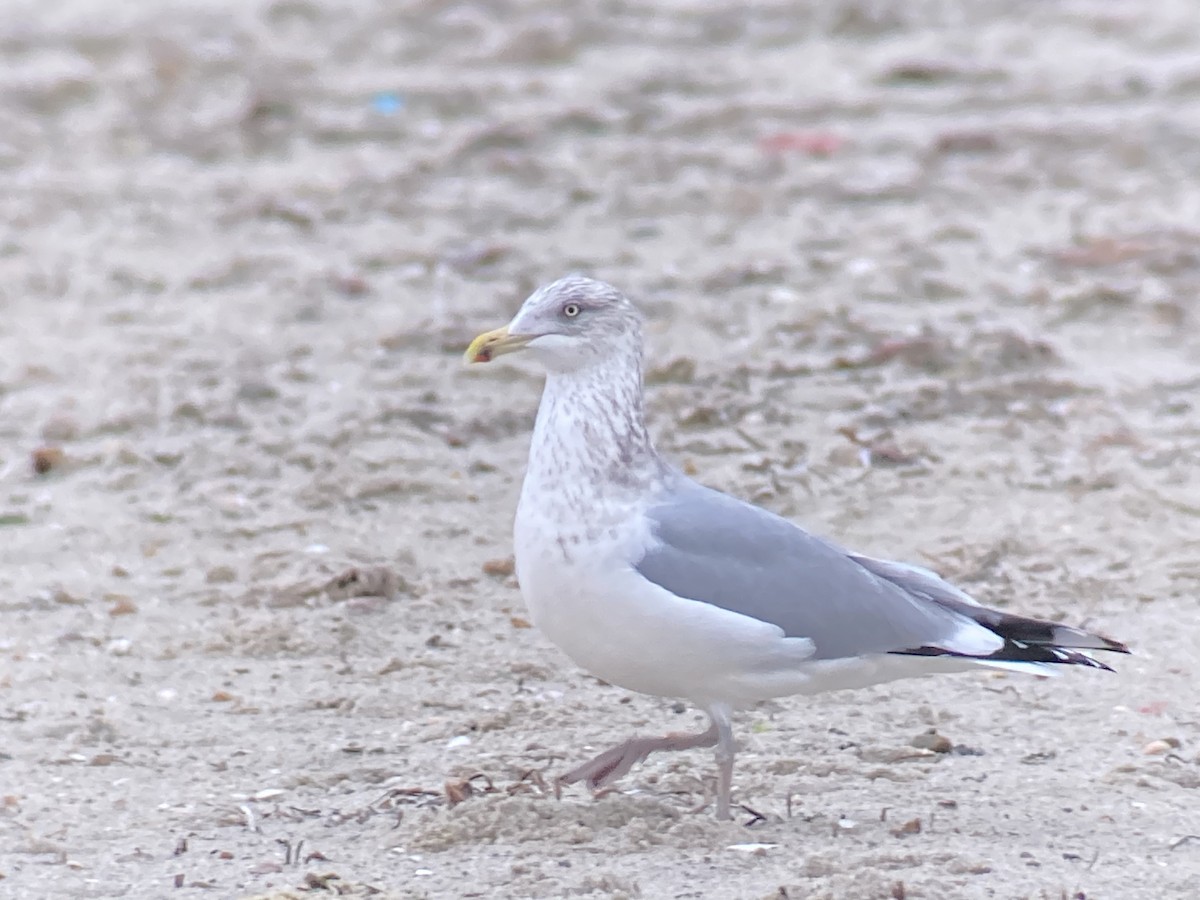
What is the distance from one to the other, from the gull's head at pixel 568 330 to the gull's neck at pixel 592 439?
3cm

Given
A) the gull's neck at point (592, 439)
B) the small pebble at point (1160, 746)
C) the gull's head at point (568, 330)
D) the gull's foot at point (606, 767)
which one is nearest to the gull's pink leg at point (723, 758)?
the gull's foot at point (606, 767)

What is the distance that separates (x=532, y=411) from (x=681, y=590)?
113 inches

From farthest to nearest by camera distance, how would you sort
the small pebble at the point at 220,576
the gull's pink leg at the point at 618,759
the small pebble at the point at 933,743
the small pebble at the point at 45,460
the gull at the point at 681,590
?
the small pebble at the point at 45,460 < the small pebble at the point at 220,576 < the small pebble at the point at 933,743 < the gull's pink leg at the point at 618,759 < the gull at the point at 681,590

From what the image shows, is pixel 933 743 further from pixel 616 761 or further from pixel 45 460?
pixel 45 460

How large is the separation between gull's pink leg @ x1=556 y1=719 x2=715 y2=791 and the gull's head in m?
0.86

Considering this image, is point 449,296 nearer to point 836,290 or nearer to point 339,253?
point 339,253

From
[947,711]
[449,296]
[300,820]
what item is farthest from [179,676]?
[449,296]

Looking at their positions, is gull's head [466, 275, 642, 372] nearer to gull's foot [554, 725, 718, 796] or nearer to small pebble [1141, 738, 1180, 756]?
gull's foot [554, 725, 718, 796]

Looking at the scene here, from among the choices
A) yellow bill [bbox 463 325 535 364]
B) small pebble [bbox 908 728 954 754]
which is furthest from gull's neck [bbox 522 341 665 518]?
small pebble [bbox 908 728 954 754]

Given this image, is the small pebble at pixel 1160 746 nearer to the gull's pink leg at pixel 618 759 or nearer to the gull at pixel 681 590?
the gull at pixel 681 590

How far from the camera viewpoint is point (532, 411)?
6.91m

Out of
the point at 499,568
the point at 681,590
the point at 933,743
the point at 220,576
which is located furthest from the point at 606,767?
the point at 220,576

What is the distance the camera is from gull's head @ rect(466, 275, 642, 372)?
4438 mm

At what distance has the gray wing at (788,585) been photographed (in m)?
4.16
